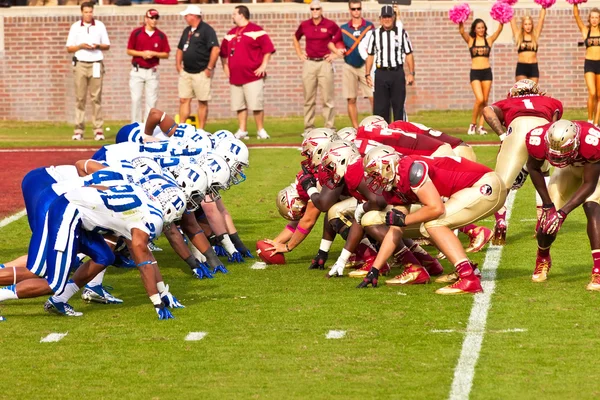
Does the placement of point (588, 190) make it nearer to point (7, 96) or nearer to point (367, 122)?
point (367, 122)

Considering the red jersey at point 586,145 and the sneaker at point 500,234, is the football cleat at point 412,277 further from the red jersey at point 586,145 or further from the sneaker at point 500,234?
the sneaker at point 500,234

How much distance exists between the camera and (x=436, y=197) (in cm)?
909

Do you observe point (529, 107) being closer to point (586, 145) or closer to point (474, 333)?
point (586, 145)

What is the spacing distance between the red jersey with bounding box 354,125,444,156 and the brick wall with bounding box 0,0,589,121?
1472 centimetres

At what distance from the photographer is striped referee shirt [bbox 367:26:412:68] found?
1864 cm

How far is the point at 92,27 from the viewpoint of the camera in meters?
21.2

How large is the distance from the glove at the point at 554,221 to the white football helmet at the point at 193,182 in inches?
110

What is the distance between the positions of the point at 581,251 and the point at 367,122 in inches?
91.5

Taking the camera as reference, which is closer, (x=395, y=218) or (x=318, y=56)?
(x=395, y=218)

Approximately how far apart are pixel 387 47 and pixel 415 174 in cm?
995

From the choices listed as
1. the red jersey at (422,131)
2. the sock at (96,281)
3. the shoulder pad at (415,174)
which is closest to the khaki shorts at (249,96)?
the red jersey at (422,131)

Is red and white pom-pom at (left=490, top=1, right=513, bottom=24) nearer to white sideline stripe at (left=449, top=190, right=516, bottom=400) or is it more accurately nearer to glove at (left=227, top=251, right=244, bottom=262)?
white sideline stripe at (left=449, top=190, right=516, bottom=400)

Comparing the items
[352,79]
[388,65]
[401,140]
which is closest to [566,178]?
[401,140]

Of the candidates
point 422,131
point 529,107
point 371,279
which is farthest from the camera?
point 422,131
